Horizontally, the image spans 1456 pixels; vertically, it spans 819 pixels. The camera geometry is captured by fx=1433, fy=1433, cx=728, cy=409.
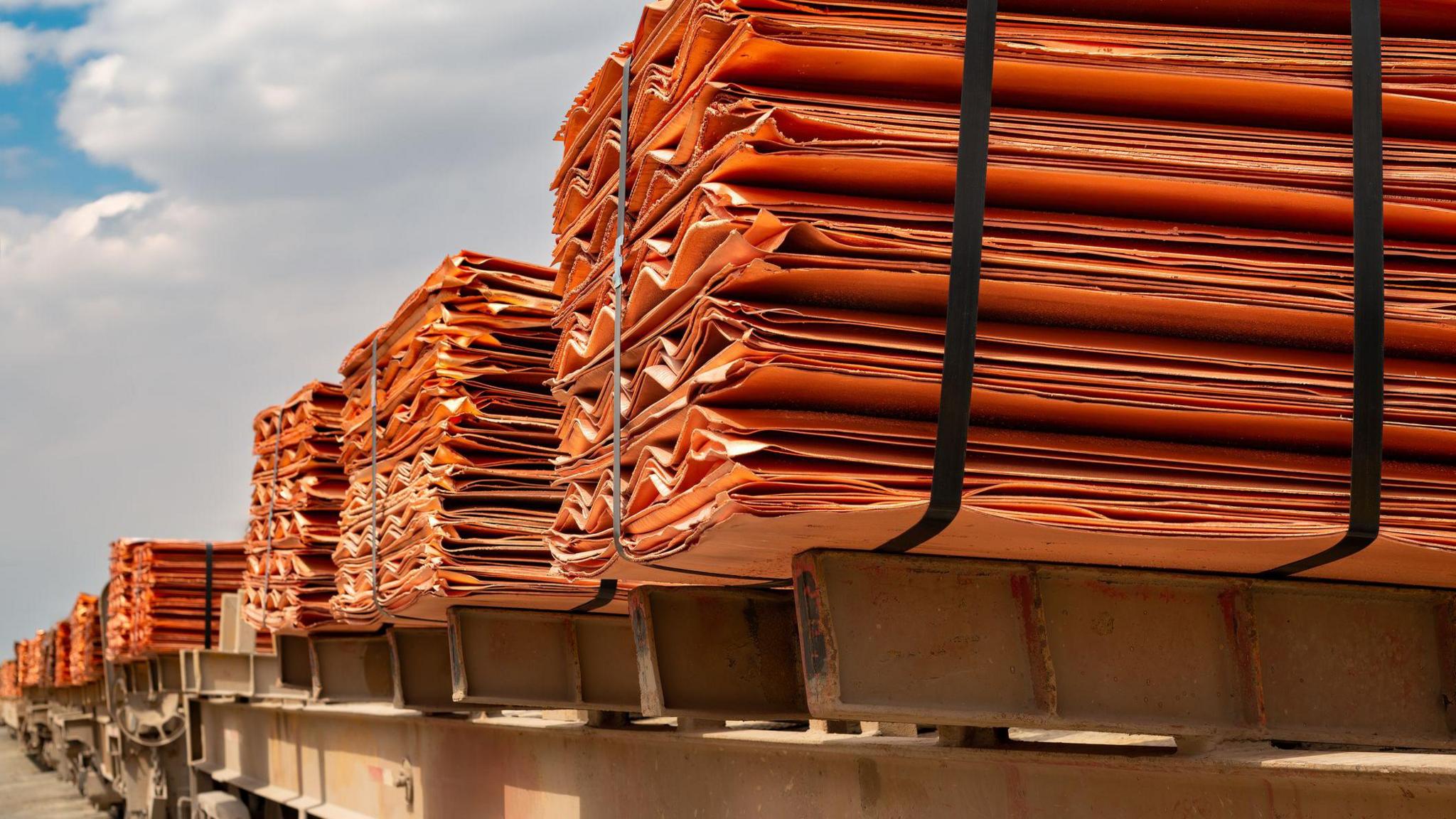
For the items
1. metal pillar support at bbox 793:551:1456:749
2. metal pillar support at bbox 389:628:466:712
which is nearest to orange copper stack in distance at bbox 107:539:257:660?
metal pillar support at bbox 389:628:466:712

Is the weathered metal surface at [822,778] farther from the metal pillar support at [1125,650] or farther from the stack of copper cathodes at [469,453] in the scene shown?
Answer: the stack of copper cathodes at [469,453]

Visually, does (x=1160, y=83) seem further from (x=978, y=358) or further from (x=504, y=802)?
(x=504, y=802)

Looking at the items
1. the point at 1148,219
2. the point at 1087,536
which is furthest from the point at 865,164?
the point at 1087,536

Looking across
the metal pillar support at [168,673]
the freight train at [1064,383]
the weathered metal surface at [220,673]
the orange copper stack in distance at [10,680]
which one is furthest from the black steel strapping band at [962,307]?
the orange copper stack in distance at [10,680]

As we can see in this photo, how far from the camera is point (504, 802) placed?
615cm

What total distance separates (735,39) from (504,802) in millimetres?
4335

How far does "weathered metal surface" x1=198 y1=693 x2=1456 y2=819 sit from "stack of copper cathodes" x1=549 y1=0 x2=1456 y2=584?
400mm

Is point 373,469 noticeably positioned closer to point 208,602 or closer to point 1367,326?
point 1367,326

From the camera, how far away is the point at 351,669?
8758mm

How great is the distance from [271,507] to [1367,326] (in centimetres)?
853

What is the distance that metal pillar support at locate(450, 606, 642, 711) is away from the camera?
559 cm

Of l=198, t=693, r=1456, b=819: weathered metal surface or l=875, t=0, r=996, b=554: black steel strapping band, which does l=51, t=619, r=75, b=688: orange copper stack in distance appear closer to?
l=198, t=693, r=1456, b=819: weathered metal surface

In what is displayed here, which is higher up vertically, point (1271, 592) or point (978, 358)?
point (978, 358)

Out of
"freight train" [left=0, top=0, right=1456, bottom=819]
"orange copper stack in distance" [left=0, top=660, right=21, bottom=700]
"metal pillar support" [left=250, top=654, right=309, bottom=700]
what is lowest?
"orange copper stack in distance" [left=0, top=660, right=21, bottom=700]
